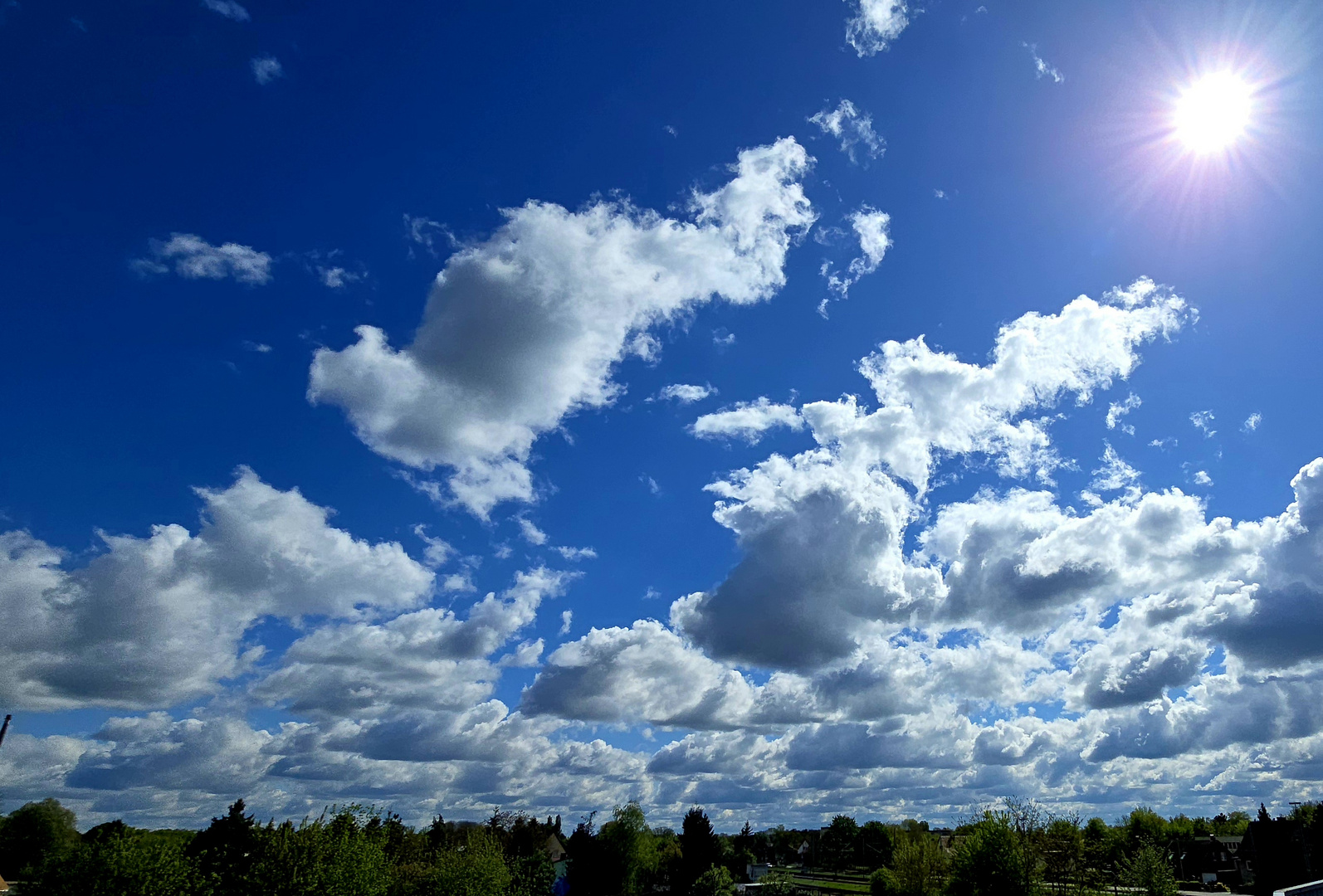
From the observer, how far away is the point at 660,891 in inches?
3366

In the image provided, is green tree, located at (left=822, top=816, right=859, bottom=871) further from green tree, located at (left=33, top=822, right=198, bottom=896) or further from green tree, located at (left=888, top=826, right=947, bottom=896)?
green tree, located at (left=33, top=822, right=198, bottom=896)

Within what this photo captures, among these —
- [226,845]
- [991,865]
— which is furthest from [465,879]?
[991,865]

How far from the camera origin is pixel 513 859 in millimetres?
71812

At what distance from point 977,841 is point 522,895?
108 feet

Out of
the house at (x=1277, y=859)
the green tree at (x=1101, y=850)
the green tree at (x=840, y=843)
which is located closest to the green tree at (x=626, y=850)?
the green tree at (x=1101, y=850)

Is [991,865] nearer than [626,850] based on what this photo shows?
Yes

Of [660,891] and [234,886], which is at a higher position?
[234,886]

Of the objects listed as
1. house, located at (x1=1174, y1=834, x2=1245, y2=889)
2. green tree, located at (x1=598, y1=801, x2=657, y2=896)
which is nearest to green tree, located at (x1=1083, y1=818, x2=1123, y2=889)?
house, located at (x1=1174, y1=834, x2=1245, y2=889)

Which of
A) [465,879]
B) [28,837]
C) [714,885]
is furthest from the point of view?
[28,837]

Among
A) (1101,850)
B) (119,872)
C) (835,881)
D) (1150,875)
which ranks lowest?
(835,881)

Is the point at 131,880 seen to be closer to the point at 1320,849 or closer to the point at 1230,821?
the point at 1320,849

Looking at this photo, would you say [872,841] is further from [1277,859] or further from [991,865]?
[991,865]

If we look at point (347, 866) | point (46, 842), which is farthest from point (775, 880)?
point (46, 842)

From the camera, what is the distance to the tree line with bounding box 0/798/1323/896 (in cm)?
3612
